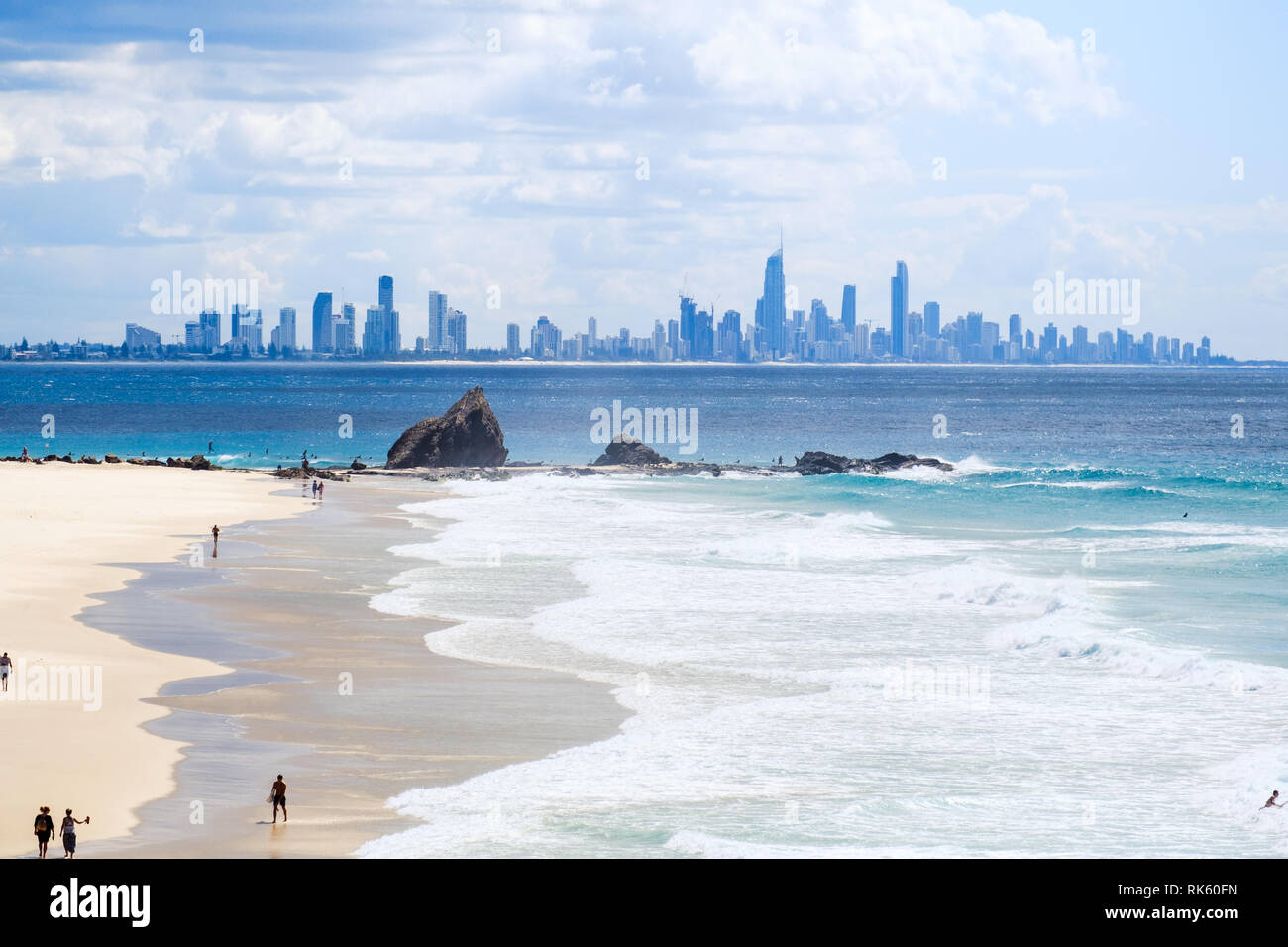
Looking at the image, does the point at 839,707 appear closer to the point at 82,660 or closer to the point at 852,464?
the point at 82,660

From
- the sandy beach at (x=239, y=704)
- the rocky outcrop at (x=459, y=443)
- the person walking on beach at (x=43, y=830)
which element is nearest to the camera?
the person walking on beach at (x=43, y=830)

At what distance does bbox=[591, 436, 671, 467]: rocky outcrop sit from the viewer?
78062 millimetres

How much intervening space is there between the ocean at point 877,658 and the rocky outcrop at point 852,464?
7.99m

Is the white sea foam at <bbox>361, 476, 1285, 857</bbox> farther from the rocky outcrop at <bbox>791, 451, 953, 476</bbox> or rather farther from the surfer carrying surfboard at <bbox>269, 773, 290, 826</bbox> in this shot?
the rocky outcrop at <bbox>791, 451, 953, 476</bbox>

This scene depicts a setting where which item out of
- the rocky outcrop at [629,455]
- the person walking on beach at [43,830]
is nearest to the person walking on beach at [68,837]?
the person walking on beach at [43,830]

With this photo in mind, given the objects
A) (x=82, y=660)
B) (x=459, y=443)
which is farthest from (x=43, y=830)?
(x=459, y=443)

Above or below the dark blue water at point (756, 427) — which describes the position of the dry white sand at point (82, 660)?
below

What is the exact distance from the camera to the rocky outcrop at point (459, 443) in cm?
7600

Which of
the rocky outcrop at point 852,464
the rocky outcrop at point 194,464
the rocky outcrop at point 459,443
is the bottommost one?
the rocky outcrop at point 852,464

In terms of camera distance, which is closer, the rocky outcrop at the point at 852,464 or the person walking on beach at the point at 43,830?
the person walking on beach at the point at 43,830

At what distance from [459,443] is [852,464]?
74.1 ft

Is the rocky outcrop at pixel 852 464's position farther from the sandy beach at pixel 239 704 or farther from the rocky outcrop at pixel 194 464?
the sandy beach at pixel 239 704

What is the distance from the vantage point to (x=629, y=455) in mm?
78562

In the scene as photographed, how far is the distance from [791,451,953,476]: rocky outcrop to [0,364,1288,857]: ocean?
26.2 ft
